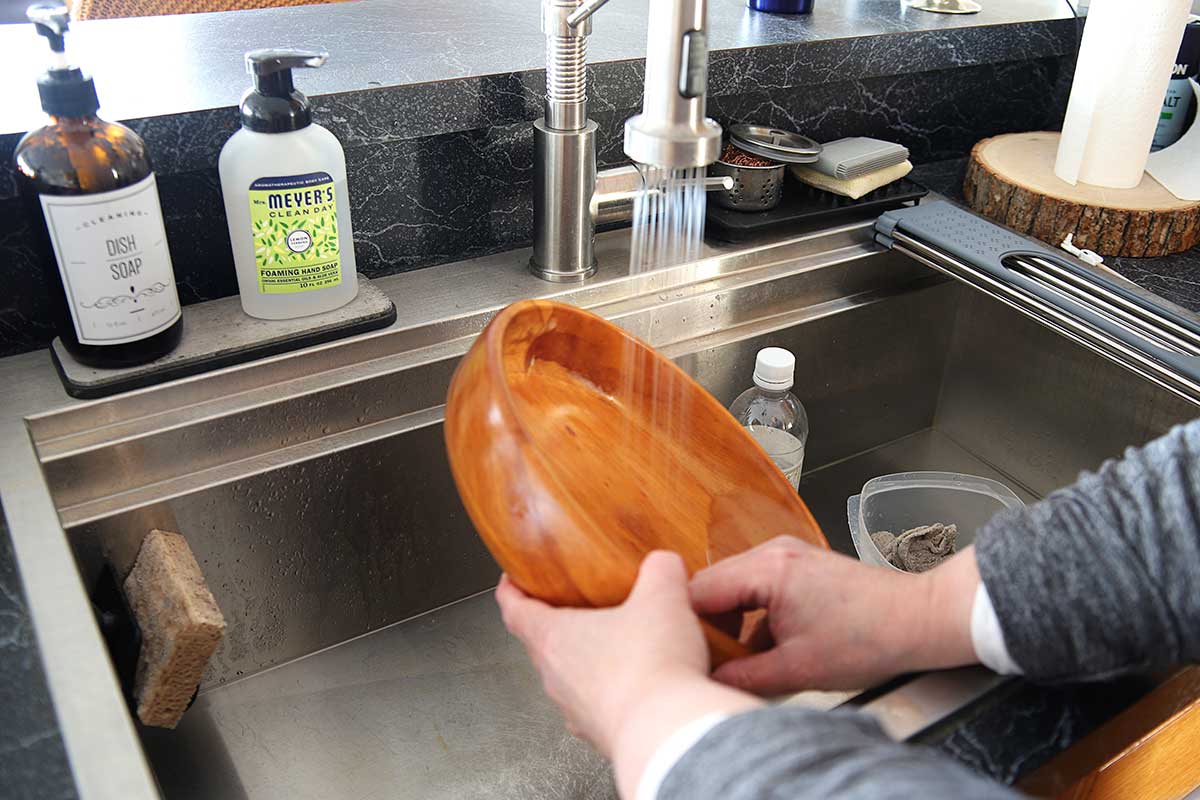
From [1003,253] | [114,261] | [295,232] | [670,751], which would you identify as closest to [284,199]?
[295,232]

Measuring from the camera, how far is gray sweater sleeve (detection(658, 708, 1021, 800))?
41cm

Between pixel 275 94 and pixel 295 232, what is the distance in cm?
11

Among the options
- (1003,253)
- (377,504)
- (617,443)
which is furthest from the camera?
(1003,253)

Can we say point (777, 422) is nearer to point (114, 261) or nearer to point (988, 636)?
point (988, 636)

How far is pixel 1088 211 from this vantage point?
3.48ft

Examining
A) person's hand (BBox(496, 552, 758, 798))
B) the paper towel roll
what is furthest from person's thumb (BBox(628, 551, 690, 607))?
the paper towel roll

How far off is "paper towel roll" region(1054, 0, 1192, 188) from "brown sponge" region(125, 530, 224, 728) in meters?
0.97

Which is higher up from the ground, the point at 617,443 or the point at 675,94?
the point at 675,94

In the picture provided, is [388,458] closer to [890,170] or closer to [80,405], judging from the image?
[80,405]

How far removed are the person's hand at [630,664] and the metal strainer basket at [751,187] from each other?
578 millimetres

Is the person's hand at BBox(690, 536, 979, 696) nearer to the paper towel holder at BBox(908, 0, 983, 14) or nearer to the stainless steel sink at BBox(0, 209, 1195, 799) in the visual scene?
the stainless steel sink at BBox(0, 209, 1195, 799)

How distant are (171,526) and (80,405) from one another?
11 centimetres

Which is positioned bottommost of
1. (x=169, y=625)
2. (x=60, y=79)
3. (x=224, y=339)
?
(x=169, y=625)

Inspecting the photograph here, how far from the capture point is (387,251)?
99 centimetres
